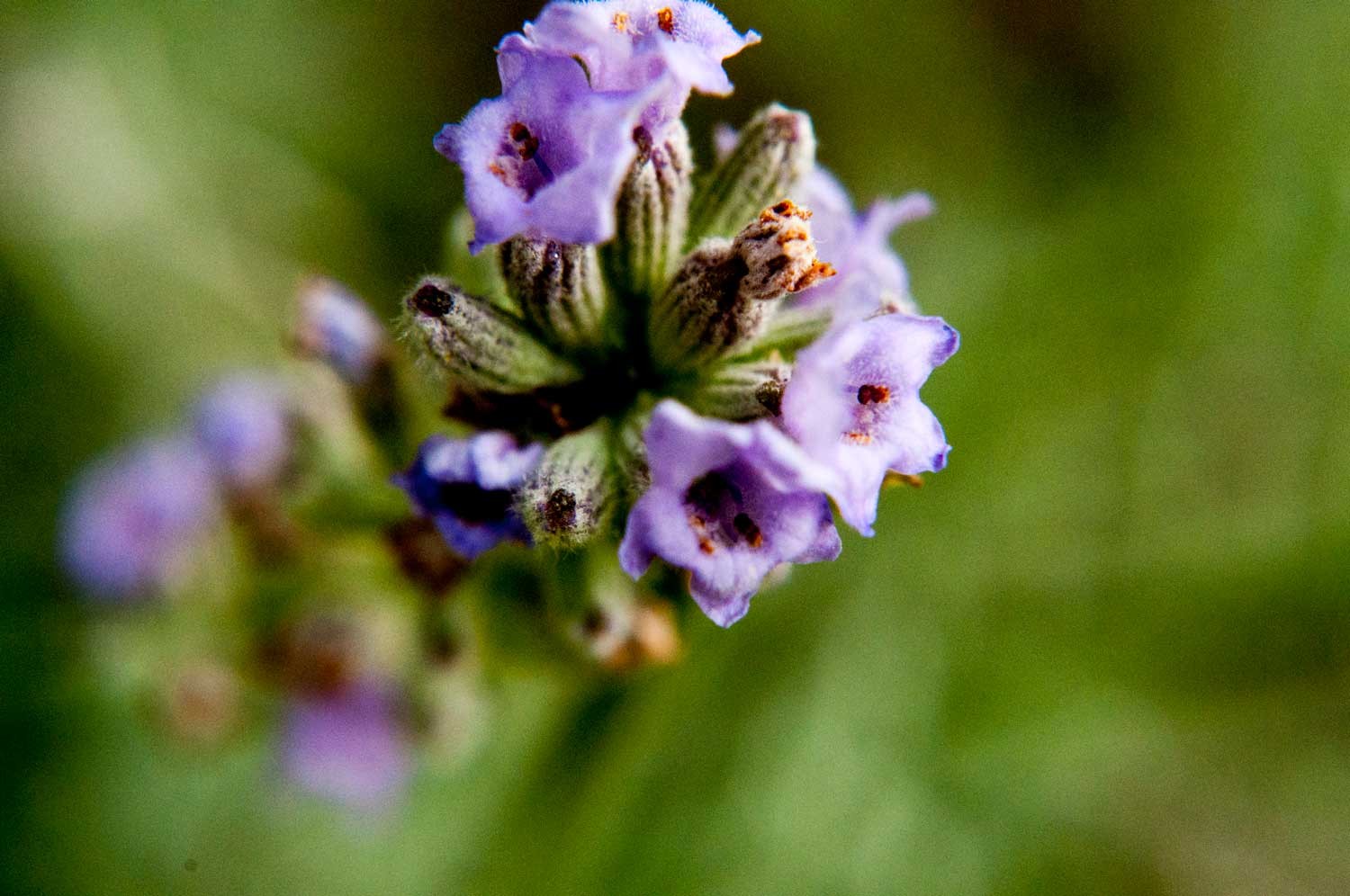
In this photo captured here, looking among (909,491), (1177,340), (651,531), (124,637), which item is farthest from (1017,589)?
(124,637)

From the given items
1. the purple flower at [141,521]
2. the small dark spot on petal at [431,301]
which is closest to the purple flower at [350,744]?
the purple flower at [141,521]

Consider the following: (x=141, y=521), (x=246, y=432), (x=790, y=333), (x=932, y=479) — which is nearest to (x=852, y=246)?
(x=790, y=333)

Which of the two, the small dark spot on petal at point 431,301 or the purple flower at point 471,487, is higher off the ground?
the small dark spot on petal at point 431,301

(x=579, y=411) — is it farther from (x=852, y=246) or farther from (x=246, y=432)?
(x=246, y=432)

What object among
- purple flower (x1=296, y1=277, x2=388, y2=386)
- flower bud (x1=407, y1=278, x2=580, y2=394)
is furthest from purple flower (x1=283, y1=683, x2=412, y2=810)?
flower bud (x1=407, y1=278, x2=580, y2=394)

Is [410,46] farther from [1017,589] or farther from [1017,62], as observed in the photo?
[1017,589]

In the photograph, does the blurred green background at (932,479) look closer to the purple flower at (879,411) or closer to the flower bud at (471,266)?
the flower bud at (471,266)
